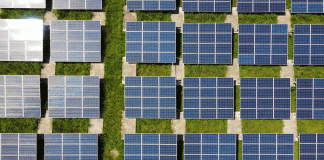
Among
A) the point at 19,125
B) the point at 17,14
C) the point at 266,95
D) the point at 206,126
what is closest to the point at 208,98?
the point at 206,126

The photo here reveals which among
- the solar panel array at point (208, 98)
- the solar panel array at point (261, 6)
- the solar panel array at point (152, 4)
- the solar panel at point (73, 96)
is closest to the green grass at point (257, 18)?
the solar panel array at point (261, 6)

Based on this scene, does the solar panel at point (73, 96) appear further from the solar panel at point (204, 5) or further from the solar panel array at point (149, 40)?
the solar panel at point (204, 5)

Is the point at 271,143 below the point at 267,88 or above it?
below

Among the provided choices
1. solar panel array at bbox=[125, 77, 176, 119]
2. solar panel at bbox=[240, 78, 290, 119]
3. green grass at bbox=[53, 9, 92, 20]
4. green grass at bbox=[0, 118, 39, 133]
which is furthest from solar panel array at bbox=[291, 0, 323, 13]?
green grass at bbox=[0, 118, 39, 133]

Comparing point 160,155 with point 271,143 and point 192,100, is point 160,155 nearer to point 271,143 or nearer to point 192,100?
point 192,100

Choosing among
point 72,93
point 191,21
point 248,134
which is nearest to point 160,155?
point 248,134

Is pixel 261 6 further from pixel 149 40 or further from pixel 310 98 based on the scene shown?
pixel 149 40
